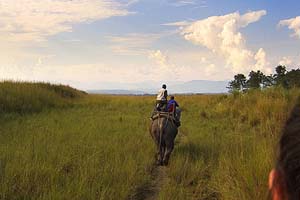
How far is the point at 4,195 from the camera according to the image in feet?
18.3

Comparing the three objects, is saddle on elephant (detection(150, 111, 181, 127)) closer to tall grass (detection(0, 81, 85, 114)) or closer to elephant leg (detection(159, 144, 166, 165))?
elephant leg (detection(159, 144, 166, 165))

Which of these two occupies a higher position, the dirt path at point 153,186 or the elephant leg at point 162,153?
the elephant leg at point 162,153

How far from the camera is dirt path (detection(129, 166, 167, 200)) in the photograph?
688 centimetres

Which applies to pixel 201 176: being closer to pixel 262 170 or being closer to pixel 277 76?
pixel 262 170

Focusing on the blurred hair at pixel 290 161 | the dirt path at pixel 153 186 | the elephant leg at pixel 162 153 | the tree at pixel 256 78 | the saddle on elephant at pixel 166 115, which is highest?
the tree at pixel 256 78

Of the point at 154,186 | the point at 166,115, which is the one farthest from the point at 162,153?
the point at 154,186

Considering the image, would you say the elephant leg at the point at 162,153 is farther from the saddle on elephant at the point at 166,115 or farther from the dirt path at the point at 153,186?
the saddle on elephant at the point at 166,115

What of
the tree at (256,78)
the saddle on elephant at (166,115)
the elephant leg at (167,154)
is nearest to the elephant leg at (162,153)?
the elephant leg at (167,154)

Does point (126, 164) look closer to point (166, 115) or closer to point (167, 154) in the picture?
point (167, 154)

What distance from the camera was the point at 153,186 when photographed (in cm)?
761

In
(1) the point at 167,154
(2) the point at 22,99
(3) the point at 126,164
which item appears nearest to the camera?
(3) the point at 126,164

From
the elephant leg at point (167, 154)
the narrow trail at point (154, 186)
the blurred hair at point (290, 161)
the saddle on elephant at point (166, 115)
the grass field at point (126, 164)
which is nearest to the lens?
the blurred hair at point (290, 161)

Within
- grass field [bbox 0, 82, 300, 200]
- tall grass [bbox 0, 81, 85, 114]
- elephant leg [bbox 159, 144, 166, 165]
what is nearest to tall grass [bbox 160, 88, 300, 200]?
grass field [bbox 0, 82, 300, 200]

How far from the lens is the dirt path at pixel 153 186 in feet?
22.6
